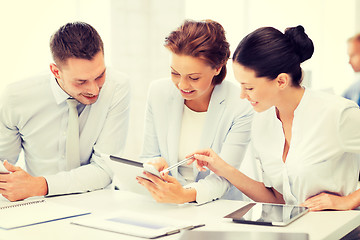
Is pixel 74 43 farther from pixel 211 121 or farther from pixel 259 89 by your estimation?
pixel 259 89

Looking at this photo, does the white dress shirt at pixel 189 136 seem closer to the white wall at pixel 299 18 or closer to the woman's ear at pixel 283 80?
the woman's ear at pixel 283 80

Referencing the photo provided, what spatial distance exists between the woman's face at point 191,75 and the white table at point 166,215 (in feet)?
1.81

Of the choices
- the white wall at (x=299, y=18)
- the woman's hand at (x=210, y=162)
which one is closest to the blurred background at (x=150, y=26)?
the white wall at (x=299, y=18)

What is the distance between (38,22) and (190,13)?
1.70 m

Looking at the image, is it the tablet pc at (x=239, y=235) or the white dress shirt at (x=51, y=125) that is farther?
the white dress shirt at (x=51, y=125)

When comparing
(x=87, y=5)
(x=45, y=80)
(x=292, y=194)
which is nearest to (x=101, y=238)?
(x=292, y=194)

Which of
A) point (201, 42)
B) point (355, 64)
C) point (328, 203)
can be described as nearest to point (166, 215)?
point (328, 203)

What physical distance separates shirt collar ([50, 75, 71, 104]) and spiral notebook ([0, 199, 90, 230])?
583 mm

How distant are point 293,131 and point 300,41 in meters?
0.39

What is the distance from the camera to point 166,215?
6.36 ft

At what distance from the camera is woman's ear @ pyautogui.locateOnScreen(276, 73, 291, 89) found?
2170 millimetres

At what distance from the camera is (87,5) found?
4.70 metres

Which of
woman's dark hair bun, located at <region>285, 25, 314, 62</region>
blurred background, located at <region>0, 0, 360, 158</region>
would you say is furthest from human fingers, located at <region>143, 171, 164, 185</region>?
blurred background, located at <region>0, 0, 360, 158</region>

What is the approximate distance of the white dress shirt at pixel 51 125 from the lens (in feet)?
8.27
